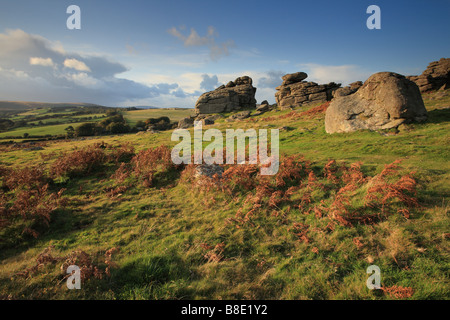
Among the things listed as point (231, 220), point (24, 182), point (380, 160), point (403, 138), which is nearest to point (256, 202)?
point (231, 220)

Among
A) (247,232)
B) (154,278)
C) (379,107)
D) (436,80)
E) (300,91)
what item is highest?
(300,91)

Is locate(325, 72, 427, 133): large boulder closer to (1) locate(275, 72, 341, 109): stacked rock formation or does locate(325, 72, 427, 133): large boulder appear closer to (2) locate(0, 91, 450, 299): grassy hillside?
(2) locate(0, 91, 450, 299): grassy hillside

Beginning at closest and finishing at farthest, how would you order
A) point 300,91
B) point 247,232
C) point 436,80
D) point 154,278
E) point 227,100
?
point 154,278
point 247,232
point 436,80
point 300,91
point 227,100

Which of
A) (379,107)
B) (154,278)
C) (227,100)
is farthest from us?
(227,100)

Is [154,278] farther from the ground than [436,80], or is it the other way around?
[436,80]

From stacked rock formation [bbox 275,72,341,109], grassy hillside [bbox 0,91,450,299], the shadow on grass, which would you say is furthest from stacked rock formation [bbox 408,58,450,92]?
the shadow on grass

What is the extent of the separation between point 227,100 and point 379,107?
49.1 meters

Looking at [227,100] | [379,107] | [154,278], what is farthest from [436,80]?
[154,278]

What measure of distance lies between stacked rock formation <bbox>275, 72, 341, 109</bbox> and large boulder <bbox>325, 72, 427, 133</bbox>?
29421mm

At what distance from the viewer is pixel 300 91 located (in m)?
51.3

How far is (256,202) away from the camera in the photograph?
391 inches

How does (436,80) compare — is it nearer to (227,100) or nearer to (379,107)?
(379,107)
